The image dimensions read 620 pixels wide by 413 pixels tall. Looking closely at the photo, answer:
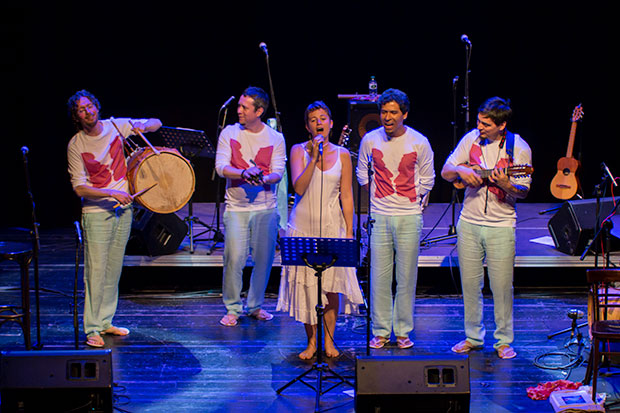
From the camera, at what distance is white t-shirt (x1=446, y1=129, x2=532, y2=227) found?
466cm

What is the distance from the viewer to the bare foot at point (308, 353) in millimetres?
A: 4871

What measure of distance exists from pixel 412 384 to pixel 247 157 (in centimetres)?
271

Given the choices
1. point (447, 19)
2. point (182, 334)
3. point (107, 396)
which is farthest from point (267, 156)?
point (447, 19)

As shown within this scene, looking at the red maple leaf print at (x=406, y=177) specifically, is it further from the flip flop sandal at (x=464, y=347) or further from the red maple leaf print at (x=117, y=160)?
the red maple leaf print at (x=117, y=160)

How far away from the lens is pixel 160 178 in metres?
5.46

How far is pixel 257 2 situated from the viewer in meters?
9.48

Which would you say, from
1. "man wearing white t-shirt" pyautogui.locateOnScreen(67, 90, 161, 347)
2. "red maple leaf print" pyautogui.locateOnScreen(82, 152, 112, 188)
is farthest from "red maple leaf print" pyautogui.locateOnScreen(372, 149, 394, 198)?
"red maple leaf print" pyautogui.locateOnScreen(82, 152, 112, 188)

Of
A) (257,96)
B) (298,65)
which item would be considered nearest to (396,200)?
(257,96)

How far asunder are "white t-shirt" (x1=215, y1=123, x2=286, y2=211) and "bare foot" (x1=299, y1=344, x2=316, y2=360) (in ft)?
4.39

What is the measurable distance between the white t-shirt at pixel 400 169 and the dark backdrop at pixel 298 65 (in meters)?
4.83

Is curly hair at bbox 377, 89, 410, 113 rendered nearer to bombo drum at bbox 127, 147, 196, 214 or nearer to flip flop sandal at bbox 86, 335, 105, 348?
bombo drum at bbox 127, 147, 196, 214

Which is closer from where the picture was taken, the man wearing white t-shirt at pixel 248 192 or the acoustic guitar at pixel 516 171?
the acoustic guitar at pixel 516 171

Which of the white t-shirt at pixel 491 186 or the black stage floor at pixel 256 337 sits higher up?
the white t-shirt at pixel 491 186

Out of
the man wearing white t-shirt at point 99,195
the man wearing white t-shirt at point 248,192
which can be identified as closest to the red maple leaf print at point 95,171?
the man wearing white t-shirt at point 99,195
